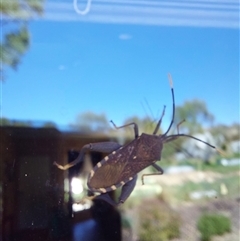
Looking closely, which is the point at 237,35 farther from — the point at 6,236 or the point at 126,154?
the point at 6,236

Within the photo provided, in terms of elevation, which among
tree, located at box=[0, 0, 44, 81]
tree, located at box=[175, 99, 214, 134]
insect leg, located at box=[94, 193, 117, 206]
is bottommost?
insect leg, located at box=[94, 193, 117, 206]

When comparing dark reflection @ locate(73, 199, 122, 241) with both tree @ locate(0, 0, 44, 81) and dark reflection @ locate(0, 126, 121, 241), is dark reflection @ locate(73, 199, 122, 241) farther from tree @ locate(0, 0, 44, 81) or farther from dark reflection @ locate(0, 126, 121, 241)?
tree @ locate(0, 0, 44, 81)

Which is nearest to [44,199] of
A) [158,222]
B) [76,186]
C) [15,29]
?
[76,186]

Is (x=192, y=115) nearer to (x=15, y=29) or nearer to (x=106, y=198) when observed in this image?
(x=106, y=198)

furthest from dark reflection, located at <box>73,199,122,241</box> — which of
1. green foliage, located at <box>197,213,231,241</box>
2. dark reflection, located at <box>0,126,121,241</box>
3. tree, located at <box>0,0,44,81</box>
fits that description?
tree, located at <box>0,0,44,81</box>

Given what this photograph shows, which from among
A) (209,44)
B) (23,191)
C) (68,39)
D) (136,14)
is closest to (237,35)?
(209,44)

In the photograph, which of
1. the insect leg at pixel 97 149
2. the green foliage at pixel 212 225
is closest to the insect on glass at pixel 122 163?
the insect leg at pixel 97 149
